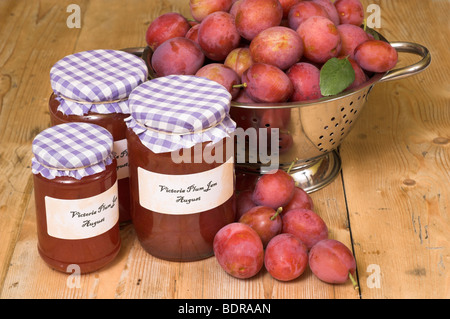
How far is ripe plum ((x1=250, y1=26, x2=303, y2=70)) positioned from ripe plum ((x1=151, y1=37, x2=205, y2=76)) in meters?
0.09

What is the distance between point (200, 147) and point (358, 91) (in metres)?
0.27

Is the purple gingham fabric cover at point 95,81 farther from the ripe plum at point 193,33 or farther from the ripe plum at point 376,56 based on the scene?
the ripe plum at point 376,56

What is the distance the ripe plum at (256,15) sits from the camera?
3.47 ft

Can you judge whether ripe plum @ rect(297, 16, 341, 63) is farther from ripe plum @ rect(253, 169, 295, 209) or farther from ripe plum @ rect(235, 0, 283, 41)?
ripe plum @ rect(253, 169, 295, 209)

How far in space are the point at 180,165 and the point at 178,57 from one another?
0.74 feet

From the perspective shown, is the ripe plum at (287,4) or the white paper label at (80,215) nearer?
the white paper label at (80,215)

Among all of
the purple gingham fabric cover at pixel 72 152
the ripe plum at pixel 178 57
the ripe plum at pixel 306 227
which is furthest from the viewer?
the ripe plum at pixel 178 57

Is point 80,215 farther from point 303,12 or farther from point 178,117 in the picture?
point 303,12

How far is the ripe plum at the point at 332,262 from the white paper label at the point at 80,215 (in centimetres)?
26

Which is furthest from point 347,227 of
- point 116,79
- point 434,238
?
point 116,79

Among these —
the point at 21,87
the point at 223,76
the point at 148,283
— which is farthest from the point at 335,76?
the point at 21,87

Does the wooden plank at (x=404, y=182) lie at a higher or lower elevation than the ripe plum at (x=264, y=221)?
lower

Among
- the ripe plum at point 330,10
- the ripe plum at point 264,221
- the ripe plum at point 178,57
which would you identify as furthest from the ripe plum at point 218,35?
the ripe plum at point 264,221

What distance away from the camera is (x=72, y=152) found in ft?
2.90
